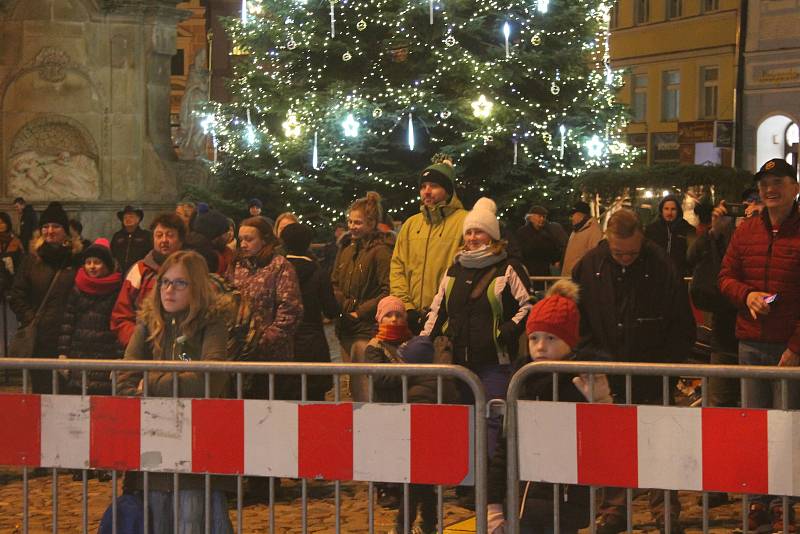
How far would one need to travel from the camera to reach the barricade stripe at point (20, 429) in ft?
22.5

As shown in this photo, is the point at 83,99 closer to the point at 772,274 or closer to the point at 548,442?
the point at 772,274

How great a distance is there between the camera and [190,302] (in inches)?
299

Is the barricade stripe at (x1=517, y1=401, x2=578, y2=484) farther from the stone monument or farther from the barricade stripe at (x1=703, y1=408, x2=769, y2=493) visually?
the stone monument

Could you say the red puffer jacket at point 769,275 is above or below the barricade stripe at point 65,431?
above

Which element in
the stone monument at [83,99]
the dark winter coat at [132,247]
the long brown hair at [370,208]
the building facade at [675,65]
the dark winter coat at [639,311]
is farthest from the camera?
the building facade at [675,65]

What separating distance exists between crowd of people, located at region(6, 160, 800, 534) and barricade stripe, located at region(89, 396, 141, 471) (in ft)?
0.45

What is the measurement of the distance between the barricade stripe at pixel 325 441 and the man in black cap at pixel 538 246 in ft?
40.5

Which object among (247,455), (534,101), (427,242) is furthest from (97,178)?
(247,455)

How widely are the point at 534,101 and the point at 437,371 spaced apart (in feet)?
69.3

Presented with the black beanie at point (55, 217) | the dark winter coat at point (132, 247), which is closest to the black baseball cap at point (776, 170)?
the black beanie at point (55, 217)

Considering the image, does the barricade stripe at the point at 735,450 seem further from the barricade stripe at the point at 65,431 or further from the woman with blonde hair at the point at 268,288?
the woman with blonde hair at the point at 268,288

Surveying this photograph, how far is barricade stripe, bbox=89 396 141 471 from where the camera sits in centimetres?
670

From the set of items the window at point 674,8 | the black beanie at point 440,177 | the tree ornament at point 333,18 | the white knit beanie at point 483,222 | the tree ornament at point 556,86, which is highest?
the window at point 674,8

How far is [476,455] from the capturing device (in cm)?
620
